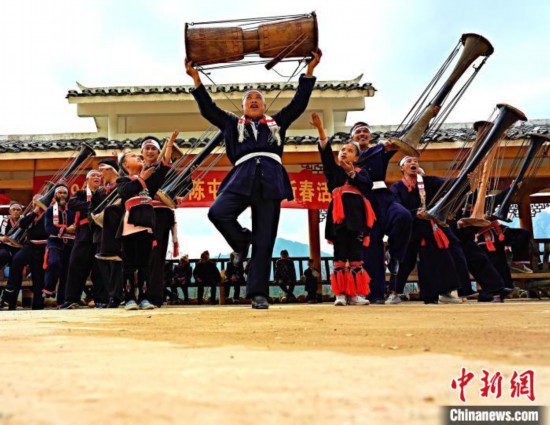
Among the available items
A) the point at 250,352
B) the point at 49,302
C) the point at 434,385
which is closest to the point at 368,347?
the point at 250,352

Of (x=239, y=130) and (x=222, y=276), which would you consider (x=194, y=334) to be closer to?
(x=239, y=130)

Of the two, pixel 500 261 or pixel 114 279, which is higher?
pixel 500 261

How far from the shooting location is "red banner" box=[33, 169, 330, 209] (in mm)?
9500

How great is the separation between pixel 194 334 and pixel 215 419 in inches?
48.1

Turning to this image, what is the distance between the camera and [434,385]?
0.88 meters

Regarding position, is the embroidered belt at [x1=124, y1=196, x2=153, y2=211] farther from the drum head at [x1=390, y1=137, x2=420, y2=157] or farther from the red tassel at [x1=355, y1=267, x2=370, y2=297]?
the drum head at [x1=390, y1=137, x2=420, y2=157]

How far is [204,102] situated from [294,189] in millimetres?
5730

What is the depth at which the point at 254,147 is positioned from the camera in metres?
3.95

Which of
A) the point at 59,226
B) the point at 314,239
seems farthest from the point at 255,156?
the point at 314,239

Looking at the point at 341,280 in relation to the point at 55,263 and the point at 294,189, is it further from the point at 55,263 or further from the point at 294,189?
the point at 294,189

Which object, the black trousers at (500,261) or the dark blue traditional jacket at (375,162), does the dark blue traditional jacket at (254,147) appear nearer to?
the dark blue traditional jacket at (375,162)

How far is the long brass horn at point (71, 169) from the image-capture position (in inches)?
269

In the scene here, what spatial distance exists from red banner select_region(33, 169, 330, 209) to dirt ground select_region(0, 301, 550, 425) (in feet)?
25.3

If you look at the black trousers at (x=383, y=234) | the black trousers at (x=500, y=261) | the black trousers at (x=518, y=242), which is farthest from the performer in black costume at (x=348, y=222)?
the black trousers at (x=518, y=242)
